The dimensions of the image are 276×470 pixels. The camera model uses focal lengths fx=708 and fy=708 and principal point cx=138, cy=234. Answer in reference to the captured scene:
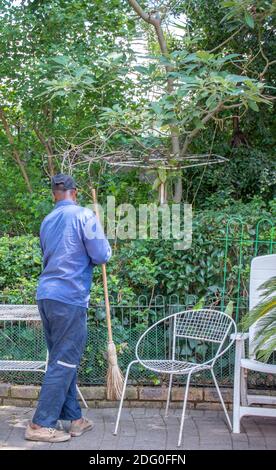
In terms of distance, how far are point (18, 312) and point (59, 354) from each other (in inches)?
40.5

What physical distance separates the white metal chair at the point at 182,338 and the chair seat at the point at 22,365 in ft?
2.58

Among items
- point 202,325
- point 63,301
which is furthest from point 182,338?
point 63,301

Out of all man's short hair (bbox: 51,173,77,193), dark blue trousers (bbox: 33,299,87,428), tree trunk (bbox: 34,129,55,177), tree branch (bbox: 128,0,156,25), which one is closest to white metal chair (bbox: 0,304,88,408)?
dark blue trousers (bbox: 33,299,87,428)

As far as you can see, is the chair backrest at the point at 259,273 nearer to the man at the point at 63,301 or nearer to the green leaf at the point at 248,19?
the man at the point at 63,301

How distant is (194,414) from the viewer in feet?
19.5

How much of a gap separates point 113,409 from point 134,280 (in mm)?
1144

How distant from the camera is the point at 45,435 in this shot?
5113mm

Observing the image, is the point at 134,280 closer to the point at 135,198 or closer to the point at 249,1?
the point at 135,198

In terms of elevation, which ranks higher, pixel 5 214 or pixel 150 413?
pixel 5 214

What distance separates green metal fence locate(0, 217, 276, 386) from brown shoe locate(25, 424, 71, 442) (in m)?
1.09

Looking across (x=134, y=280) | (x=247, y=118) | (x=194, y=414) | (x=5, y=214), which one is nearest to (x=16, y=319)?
(x=134, y=280)

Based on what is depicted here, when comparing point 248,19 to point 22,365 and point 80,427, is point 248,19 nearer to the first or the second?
point 22,365

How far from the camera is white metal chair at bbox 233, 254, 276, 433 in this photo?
5363mm

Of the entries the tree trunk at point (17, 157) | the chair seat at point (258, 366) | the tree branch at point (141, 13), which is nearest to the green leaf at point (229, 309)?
the chair seat at point (258, 366)
